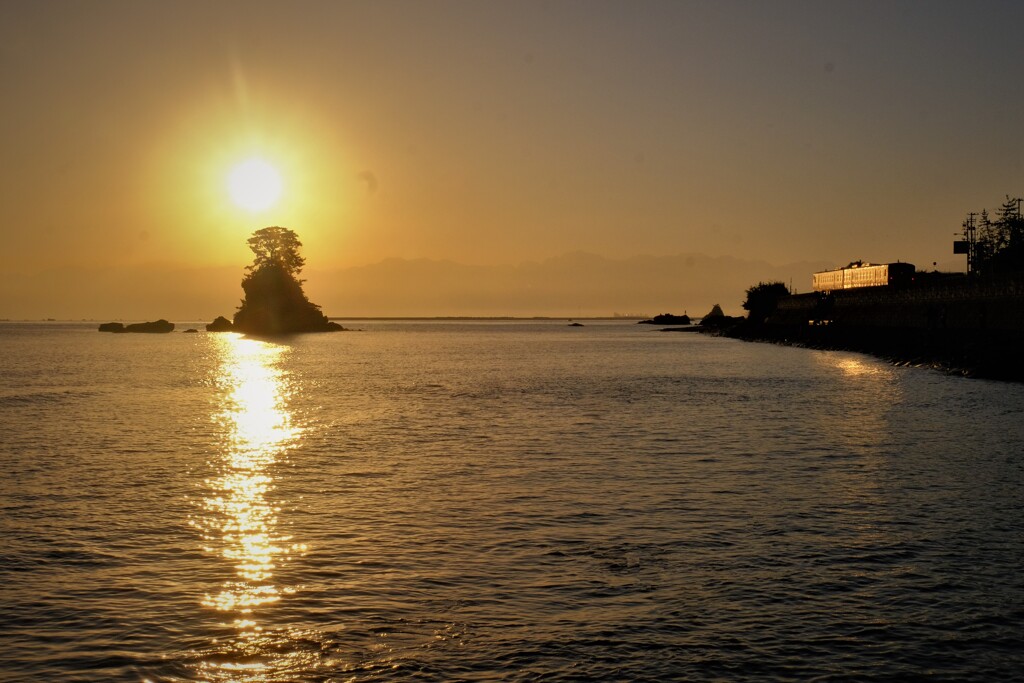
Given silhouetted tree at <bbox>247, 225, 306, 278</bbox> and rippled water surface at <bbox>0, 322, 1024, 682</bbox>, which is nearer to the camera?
rippled water surface at <bbox>0, 322, 1024, 682</bbox>

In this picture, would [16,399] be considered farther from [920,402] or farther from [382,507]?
[920,402]

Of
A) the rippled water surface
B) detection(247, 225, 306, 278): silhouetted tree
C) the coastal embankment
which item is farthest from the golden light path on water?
detection(247, 225, 306, 278): silhouetted tree

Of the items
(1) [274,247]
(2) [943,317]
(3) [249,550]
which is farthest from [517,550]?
(1) [274,247]

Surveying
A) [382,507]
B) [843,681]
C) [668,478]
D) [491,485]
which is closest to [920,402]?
[668,478]

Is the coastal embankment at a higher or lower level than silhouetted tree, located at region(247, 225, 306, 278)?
lower

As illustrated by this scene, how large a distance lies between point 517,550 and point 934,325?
315ft

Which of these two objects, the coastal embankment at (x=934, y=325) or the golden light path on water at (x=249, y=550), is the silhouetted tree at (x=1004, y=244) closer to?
the coastal embankment at (x=934, y=325)

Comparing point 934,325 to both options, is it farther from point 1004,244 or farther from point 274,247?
point 274,247

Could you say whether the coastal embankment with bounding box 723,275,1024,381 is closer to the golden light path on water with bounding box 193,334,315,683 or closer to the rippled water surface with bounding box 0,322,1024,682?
the rippled water surface with bounding box 0,322,1024,682

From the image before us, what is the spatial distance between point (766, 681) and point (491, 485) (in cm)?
1434

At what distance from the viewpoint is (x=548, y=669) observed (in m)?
11.5

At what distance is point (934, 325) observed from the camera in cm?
10100

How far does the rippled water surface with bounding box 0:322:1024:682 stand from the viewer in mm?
12070

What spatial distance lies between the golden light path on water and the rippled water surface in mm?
70
